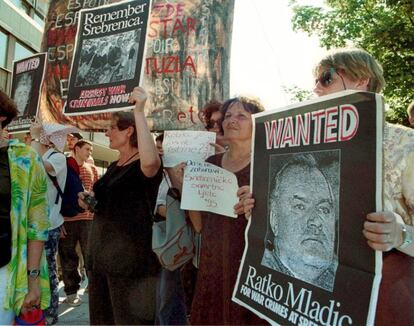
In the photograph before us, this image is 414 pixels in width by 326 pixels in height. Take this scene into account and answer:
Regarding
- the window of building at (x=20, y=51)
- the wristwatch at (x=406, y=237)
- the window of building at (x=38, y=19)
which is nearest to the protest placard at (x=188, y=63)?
the wristwatch at (x=406, y=237)

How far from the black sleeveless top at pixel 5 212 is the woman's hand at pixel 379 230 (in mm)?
1589

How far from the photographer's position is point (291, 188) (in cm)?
142

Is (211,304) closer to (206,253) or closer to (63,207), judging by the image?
(206,253)

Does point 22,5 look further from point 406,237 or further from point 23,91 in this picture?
point 406,237

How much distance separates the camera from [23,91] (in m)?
3.89

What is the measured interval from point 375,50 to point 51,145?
6869 millimetres

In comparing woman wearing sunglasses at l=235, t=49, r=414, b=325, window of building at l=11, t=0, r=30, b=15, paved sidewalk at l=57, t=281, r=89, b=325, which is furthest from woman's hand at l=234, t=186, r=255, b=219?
window of building at l=11, t=0, r=30, b=15

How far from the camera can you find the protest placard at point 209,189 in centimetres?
203

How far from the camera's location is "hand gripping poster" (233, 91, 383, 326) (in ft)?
3.76

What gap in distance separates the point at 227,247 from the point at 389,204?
856mm

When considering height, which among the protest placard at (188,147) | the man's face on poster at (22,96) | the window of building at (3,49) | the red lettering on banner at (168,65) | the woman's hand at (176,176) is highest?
the window of building at (3,49)

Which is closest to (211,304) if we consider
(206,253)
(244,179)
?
(206,253)

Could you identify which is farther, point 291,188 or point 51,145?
point 51,145

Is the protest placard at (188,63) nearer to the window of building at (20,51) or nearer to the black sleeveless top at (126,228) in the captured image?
the black sleeveless top at (126,228)
